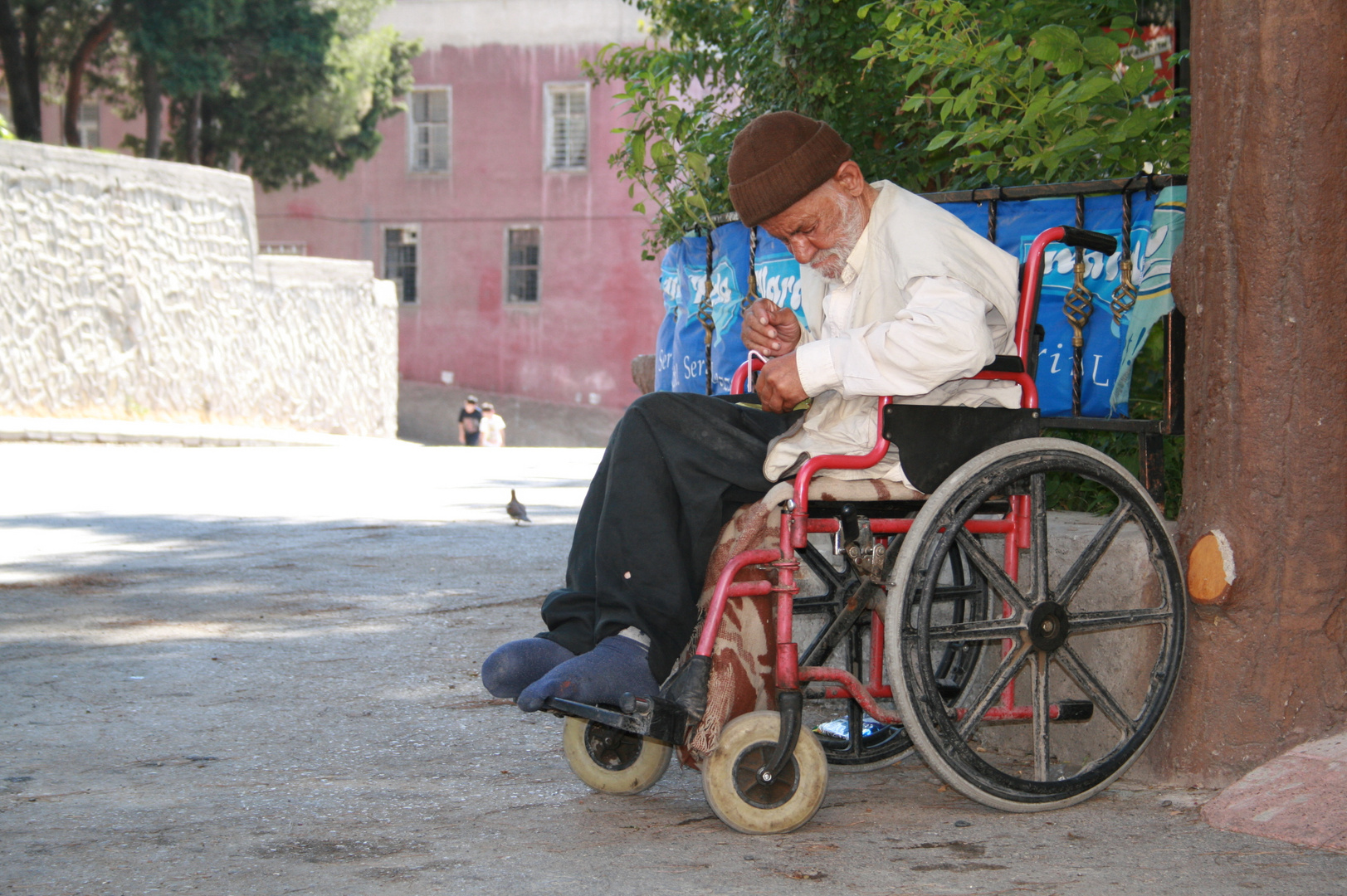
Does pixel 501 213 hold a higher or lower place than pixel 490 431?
higher

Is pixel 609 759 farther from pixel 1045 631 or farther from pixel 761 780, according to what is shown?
pixel 1045 631

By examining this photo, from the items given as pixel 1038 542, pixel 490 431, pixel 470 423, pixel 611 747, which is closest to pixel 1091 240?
pixel 1038 542

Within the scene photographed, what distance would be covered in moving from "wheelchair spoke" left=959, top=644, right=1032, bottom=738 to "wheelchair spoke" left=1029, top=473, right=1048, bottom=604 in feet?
0.37

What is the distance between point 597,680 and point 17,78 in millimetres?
23267

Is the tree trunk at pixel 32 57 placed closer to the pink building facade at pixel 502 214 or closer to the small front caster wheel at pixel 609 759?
the pink building facade at pixel 502 214

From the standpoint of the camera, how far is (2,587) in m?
5.37

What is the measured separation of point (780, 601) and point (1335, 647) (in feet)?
3.91

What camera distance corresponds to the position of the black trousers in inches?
102

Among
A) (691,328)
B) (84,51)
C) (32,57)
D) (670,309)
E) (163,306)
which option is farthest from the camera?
(84,51)

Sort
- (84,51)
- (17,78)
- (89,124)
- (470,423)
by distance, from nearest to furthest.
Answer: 1. (17,78)
2. (84,51)
3. (470,423)
4. (89,124)

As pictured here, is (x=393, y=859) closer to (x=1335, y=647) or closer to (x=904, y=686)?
(x=904, y=686)

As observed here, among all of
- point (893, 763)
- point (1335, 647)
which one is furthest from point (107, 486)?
point (1335, 647)

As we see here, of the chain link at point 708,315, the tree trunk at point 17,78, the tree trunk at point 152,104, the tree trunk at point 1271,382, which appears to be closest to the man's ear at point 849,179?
the tree trunk at point 1271,382

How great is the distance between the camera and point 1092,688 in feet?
8.82
